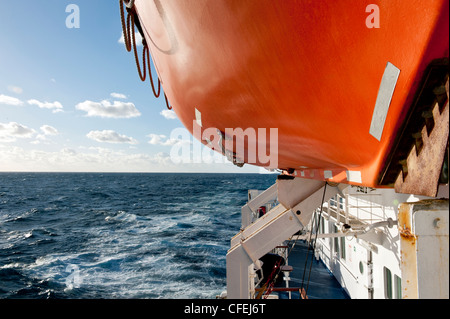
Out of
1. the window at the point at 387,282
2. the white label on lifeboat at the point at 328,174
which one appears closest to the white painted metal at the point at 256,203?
the window at the point at 387,282

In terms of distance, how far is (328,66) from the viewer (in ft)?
3.92

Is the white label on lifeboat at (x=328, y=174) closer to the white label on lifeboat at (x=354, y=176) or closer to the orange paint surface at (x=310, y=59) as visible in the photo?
the orange paint surface at (x=310, y=59)

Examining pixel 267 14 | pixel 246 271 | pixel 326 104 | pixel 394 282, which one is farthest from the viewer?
pixel 394 282

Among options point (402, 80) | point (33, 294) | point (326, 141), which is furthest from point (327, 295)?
point (33, 294)

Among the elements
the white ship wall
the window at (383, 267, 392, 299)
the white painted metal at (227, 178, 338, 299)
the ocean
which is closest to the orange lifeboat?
the white painted metal at (227, 178, 338, 299)

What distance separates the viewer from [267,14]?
1237 millimetres

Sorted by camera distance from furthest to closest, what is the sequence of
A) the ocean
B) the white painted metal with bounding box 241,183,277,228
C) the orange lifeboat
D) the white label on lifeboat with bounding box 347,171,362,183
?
the ocean < the white painted metal with bounding box 241,183,277,228 < the white label on lifeboat with bounding box 347,171,362,183 < the orange lifeboat

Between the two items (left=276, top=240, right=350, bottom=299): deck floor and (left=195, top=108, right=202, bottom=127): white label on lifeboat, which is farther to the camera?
(left=276, top=240, right=350, bottom=299): deck floor

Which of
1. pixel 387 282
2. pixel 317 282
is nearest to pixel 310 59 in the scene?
pixel 387 282

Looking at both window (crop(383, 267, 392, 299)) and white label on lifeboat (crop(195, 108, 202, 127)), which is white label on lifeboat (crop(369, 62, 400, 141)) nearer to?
white label on lifeboat (crop(195, 108, 202, 127))

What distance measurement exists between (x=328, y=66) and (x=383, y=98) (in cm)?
28

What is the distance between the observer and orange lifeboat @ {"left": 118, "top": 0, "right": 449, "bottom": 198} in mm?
947

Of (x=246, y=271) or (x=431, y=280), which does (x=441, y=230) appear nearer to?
(x=431, y=280)

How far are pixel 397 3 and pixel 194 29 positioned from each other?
1.19 m
